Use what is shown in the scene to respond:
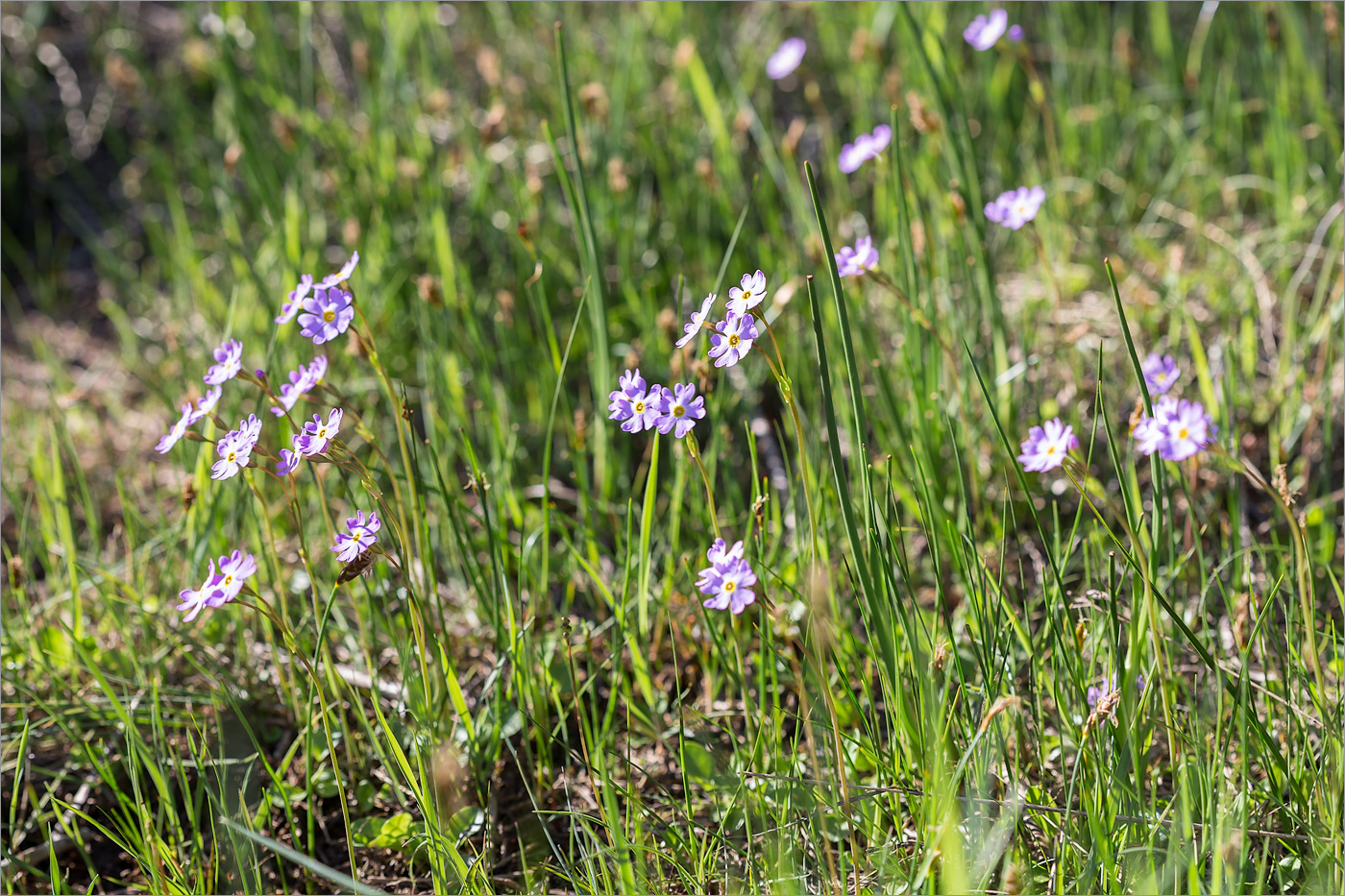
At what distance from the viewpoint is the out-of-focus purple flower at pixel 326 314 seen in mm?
1426

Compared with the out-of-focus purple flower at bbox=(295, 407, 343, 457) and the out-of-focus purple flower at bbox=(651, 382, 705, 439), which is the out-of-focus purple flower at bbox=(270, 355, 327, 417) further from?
the out-of-focus purple flower at bbox=(651, 382, 705, 439)

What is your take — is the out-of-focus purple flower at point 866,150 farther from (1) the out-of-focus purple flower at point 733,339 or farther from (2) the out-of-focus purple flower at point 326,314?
(2) the out-of-focus purple flower at point 326,314

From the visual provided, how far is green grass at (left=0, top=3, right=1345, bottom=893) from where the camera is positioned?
134 centimetres

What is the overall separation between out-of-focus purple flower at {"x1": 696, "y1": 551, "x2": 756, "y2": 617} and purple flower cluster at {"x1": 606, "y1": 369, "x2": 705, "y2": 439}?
6.8 inches

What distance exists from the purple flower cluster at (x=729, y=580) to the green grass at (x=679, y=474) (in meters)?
0.10

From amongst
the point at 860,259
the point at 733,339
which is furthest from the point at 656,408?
the point at 860,259

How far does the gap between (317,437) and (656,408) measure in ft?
1.41

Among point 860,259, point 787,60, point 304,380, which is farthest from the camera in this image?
point 787,60

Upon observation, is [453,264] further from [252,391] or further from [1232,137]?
[1232,137]

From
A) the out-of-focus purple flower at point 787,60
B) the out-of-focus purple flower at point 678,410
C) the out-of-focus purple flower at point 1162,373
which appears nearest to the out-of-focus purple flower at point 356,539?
the out-of-focus purple flower at point 678,410

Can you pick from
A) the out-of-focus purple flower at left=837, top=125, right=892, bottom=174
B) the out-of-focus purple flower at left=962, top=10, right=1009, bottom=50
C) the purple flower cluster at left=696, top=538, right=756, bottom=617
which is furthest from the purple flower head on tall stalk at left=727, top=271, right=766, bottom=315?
the out-of-focus purple flower at left=962, top=10, right=1009, bottom=50

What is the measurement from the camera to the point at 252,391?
2436mm

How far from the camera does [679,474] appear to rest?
1.74 metres

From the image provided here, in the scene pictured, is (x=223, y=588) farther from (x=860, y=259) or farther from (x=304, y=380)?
(x=860, y=259)
